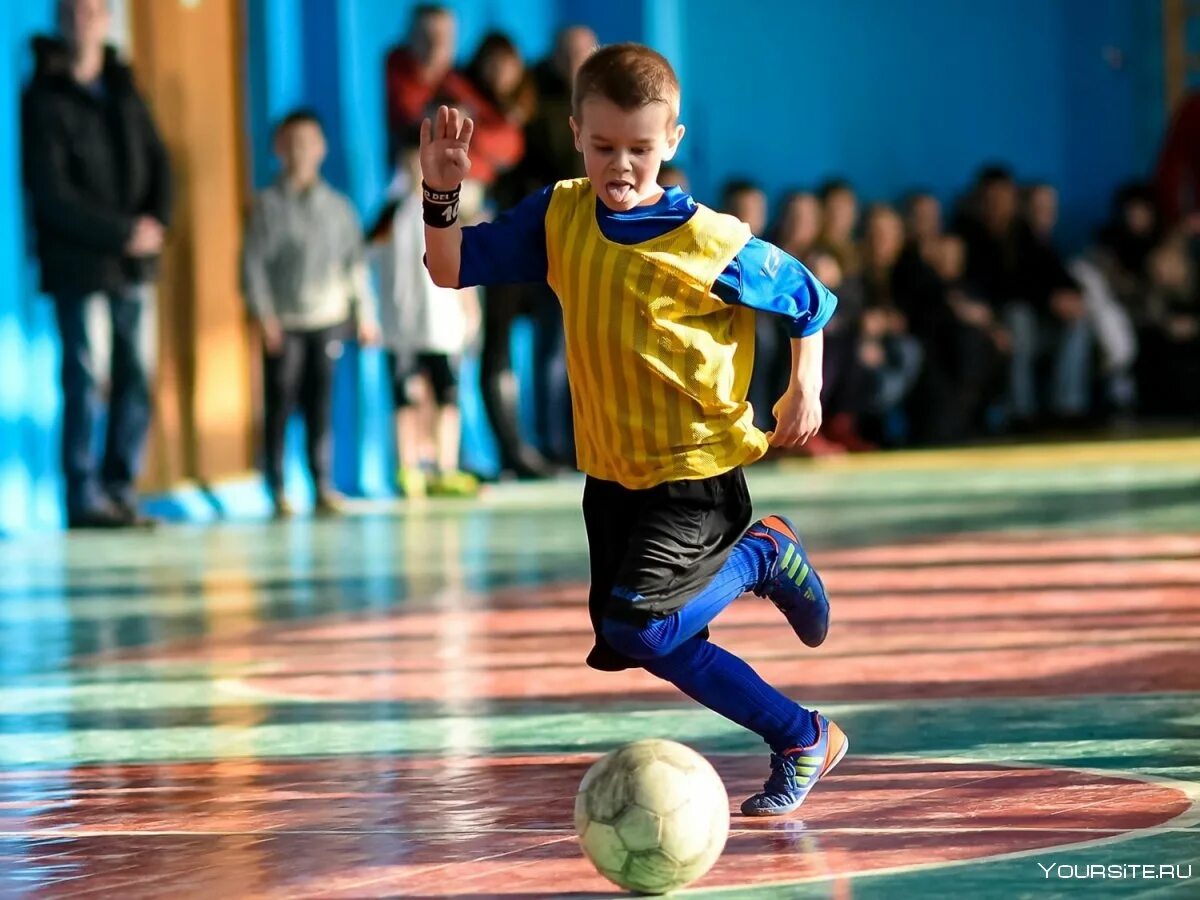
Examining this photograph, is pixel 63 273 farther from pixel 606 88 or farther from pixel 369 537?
pixel 606 88

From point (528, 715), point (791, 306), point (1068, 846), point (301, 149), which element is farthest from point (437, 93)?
point (1068, 846)

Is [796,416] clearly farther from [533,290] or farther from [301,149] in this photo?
[533,290]

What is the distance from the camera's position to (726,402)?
3973 mm

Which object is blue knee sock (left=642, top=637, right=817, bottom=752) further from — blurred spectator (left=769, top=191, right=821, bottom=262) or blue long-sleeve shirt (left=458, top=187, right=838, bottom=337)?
blurred spectator (left=769, top=191, right=821, bottom=262)

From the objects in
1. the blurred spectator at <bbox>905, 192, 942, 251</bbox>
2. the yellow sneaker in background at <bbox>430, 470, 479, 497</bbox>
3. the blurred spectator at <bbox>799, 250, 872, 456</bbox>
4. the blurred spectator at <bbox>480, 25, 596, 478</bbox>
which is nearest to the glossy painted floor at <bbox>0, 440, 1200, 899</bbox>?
the yellow sneaker in background at <bbox>430, 470, 479, 497</bbox>

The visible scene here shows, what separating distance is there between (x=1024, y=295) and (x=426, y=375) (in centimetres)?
554

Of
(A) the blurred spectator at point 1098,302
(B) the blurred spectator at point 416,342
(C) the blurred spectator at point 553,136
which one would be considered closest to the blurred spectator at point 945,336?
(A) the blurred spectator at point 1098,302

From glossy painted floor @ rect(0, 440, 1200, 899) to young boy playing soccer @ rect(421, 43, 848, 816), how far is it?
0.31 m

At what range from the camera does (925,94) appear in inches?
700

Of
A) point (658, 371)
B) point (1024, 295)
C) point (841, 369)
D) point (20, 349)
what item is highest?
point (658, 371)

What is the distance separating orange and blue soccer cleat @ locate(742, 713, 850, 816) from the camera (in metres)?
3.91

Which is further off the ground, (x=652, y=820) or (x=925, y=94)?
(x=925, y=94)

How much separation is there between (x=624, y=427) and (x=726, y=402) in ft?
0.63

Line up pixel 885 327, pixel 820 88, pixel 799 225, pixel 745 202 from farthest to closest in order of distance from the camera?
pixel 820 88
pixel 885 327
pixel 799 225
pixel 745 202
